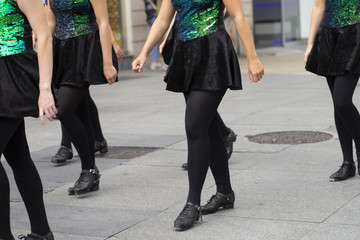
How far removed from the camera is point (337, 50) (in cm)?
Result: 569

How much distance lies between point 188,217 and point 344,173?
5.39 ft

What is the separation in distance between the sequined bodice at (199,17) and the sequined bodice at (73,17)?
3.86 feet

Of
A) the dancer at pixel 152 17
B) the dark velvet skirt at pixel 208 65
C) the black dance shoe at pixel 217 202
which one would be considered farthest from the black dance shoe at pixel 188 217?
the dancer at pixel 152 17

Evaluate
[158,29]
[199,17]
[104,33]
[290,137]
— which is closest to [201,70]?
[199,17]

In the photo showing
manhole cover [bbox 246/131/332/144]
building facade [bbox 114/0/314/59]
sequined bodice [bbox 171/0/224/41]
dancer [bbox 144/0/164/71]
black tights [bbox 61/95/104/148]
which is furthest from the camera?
building facade [bbox 114/0/314/59]

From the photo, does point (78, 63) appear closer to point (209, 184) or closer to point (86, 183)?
point (86, 183)

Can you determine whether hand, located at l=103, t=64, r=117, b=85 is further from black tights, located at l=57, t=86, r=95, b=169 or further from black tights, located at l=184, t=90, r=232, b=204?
black tights, located at l=184, t=90, r=232, b=204

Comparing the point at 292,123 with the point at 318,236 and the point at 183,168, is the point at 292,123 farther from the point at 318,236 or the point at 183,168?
the point at 318,236

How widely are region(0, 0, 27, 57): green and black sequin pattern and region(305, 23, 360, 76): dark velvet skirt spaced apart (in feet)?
8.04

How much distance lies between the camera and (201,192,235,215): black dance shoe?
202 inches

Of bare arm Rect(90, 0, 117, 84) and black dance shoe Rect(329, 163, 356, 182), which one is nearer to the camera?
bare arm Rect(90, 0, 117, 84)

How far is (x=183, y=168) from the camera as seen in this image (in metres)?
6.69

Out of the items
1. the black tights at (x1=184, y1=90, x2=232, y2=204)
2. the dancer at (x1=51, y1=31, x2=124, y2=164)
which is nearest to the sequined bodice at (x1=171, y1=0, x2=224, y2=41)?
the black tights at (x1=184, y1=90, x2=232, y2=204)

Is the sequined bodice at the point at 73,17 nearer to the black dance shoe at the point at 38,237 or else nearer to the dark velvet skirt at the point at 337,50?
the dark velvet skirt at the point at 337,50
